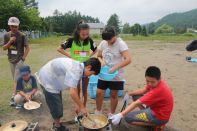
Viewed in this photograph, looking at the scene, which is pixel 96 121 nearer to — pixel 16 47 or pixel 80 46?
pixel 80 46

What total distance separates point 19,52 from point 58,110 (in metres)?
2.32

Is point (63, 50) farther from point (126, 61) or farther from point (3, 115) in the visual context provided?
point (3, 115)

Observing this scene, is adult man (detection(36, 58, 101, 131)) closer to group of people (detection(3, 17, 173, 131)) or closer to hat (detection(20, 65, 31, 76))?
group of people (detection(3, 17, 173, 131))

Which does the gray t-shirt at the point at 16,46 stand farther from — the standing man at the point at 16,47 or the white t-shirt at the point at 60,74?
the white t-shirt at the point at 60,74

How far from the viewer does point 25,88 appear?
18.1ft

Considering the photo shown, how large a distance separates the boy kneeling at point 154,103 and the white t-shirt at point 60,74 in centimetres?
96

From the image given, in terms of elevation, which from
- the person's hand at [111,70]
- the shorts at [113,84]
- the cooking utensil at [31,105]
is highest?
the person's hand at [111,70]

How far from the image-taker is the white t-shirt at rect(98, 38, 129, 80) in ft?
14.3

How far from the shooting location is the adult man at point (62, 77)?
3127mm

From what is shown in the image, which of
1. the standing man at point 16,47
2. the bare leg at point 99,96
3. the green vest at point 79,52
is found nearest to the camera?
the bare leg at point 99,96

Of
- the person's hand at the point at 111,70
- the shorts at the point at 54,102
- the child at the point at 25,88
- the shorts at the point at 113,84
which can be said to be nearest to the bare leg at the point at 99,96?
the shorts at the point at 113,84

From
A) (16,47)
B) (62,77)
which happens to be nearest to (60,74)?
(62,77)

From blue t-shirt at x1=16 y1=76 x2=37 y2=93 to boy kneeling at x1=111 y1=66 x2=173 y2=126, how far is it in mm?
2428

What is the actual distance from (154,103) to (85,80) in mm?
1519
